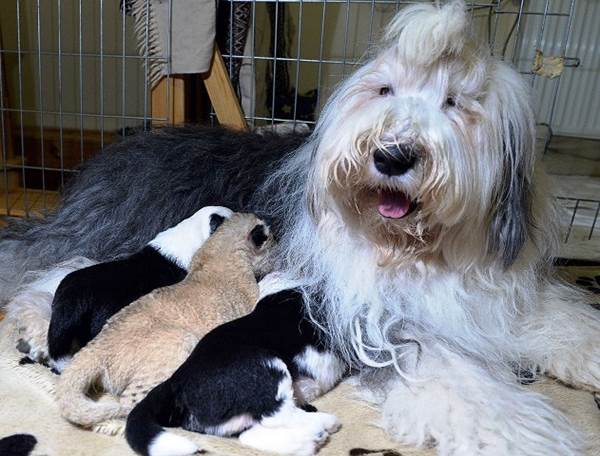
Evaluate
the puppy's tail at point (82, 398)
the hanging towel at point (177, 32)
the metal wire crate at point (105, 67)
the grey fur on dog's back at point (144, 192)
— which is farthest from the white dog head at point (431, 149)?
the metal wire crate at point (105, 67)

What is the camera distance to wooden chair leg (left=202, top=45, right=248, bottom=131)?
240cm

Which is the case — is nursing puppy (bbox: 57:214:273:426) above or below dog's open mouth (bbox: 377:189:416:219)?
below

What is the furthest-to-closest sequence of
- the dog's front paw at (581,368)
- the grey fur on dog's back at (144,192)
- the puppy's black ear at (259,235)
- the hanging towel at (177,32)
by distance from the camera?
the hanging towel at (177,32)
the grey fur on dog's back at (144,192)
the puppy's black ear at (259,235)
the dog's front paw at (581,368)

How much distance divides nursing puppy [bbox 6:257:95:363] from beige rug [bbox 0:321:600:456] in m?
0.04

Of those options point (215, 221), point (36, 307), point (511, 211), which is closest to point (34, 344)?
point (36, 307)

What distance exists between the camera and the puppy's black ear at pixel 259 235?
1.55m

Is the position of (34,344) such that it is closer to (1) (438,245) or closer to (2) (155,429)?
(2) (155,429)

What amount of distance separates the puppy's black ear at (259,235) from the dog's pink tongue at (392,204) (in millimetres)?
439

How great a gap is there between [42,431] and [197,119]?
185 cm

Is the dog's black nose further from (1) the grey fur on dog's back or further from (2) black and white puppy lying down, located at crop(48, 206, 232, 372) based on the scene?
(1) the grey fur on dog's back

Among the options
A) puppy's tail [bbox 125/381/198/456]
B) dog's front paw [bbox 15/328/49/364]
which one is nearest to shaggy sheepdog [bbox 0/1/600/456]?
puppy's tail [bbox 125/381/198/456]

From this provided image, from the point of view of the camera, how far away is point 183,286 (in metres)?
1.39

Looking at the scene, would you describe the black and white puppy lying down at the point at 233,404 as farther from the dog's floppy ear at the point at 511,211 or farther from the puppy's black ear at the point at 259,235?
the dog's floppy ear at the point at 511,211

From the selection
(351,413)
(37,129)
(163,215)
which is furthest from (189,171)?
(37,129)
